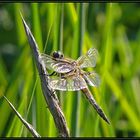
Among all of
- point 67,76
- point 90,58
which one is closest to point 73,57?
point 90,58

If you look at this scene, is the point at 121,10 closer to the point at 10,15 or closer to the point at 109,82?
the point at 10,15

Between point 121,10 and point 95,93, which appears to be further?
point 121,10

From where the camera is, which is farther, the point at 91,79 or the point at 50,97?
the point at 91,79

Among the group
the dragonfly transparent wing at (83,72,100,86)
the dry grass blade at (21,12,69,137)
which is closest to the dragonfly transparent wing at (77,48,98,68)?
the dragonfly transparent wing at (83,72,100,86)

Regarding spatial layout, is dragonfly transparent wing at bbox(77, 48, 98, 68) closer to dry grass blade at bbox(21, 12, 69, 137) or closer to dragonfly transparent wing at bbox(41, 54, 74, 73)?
dragonfly transparent wing at bbox(41, 54, 74, 73)

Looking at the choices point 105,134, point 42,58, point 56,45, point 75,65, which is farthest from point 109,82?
point 42,58

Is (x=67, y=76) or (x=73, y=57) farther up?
(x=67, y=76)

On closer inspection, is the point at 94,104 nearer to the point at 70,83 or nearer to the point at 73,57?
the point at 70,83
